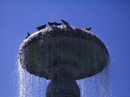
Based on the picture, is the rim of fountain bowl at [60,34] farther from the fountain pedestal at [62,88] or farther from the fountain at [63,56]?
the fountain pedestal at [62,88]

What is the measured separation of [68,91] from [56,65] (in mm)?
1728

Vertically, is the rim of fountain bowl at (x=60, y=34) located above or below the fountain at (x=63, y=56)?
above

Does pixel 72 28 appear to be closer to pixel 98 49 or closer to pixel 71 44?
pixel 71 44

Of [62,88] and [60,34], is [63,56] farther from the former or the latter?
[62,88]

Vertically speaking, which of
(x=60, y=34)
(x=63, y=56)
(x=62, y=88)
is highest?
(x=60, y=34)

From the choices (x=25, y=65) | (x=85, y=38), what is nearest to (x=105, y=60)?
(x=85, y=38)

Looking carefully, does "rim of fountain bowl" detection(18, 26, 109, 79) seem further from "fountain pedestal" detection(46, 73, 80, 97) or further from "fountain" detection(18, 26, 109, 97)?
"fountain pedestal" detection(46, 73, 80, 97)

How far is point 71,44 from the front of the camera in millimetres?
12484

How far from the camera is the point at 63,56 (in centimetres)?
1294

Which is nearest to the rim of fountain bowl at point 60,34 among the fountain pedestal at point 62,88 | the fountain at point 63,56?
the fountain at point 63,56

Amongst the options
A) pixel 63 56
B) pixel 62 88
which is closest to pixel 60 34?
pixel 63 56

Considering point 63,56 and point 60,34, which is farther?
point 63,56

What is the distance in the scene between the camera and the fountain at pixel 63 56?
1212 cm

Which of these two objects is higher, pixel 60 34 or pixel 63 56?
pixel 60 34
